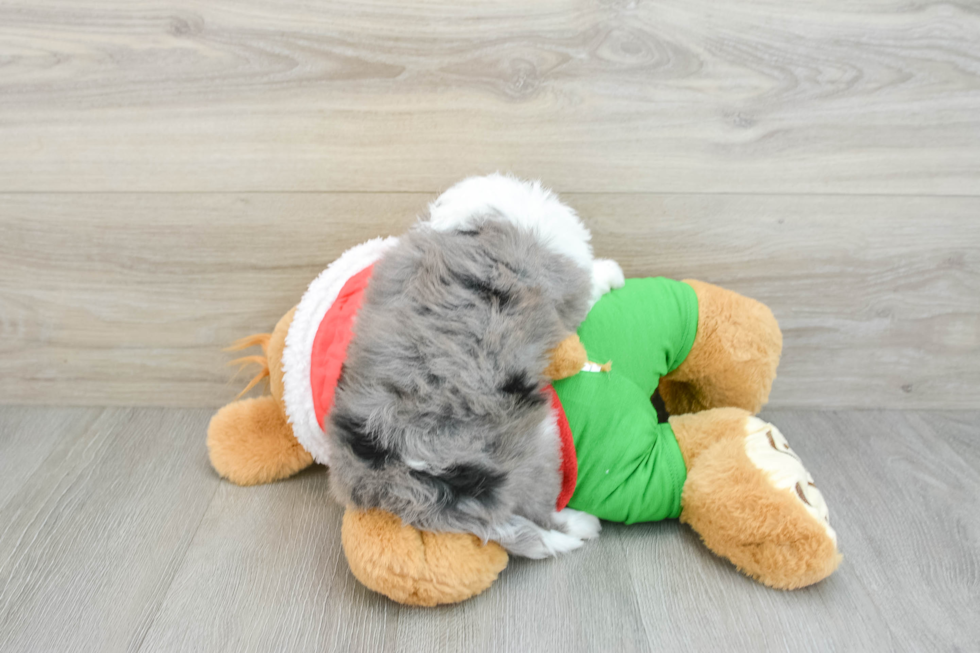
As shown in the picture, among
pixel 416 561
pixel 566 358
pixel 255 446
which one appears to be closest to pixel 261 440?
pixel 255 446

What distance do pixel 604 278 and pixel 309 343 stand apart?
329 mm

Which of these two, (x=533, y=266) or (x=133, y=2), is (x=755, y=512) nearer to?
(x=533, y=266)

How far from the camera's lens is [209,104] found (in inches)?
30.3

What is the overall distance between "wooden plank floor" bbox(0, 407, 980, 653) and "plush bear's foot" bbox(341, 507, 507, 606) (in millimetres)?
33

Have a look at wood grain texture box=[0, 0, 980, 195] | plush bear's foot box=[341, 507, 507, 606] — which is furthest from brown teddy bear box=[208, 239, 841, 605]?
wood grain texture box=[0, 0, 980, 195]

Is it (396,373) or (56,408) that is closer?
(396,373)

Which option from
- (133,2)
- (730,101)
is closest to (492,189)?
(730,101)

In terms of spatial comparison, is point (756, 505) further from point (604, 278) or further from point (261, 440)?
point (261, 440)

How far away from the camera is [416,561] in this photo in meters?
0.58

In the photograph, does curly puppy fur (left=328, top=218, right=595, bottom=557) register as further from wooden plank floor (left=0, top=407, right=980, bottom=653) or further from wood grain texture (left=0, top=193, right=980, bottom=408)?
wood grain texture (left=0, top=193, right=980, bottom=408)

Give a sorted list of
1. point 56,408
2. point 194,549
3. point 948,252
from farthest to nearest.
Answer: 1. point 56,408
2. point 948,252
3. point 194,549

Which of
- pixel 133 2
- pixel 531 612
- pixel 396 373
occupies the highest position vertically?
pixel 133 2

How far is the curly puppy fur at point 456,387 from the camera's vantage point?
1.82 ft

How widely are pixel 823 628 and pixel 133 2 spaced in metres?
0.98
